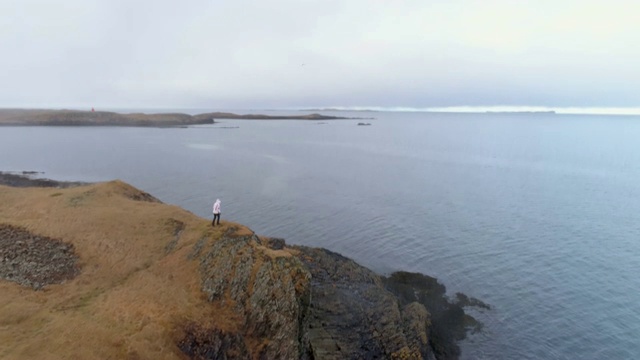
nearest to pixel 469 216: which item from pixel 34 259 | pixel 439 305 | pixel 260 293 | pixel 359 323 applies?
pixel 439 305

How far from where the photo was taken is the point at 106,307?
2212 cm

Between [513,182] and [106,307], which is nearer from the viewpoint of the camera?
[106,307]

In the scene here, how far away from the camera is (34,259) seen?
26234 millimetres

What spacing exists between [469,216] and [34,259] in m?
51.3

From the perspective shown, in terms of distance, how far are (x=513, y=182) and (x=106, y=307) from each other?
261 feet

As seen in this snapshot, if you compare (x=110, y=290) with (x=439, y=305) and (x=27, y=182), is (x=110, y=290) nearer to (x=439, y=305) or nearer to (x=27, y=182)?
(x=439, y=305)

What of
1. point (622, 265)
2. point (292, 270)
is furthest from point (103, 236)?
point (622, 265)

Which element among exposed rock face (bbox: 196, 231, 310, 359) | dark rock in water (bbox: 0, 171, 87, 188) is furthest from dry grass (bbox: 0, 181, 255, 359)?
dark rock in water (bbox: 0, 171, 87, 188)

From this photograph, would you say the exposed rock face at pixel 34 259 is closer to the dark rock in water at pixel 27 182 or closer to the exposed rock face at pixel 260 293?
the exposed rock face at pixel 260 293

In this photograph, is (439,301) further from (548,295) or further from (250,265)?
(250,265)

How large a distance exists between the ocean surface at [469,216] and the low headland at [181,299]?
6.18 metres

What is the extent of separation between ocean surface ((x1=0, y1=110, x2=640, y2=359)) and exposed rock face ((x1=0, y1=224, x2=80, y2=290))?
22924 millimetres

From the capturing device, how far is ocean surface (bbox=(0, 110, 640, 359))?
31.2 m

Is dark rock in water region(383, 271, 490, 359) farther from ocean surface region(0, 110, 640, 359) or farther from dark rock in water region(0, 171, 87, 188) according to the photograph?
dark rock in water region(0, 171, 87, 188)
